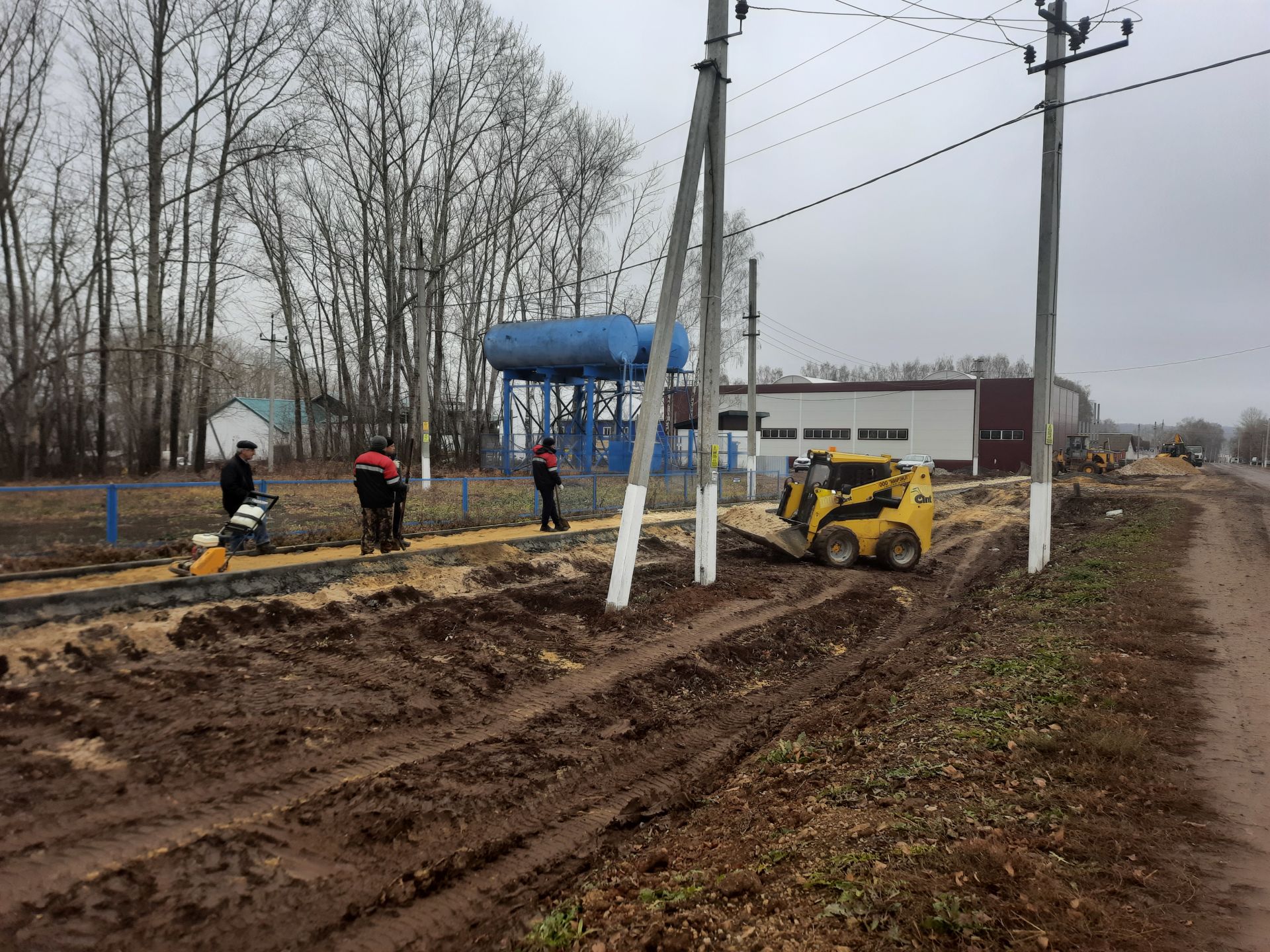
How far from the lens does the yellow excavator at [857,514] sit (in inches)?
551

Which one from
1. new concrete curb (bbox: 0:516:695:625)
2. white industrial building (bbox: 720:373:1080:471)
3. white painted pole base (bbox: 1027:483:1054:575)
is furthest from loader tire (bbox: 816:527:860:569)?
white industrial building (bbox: 720:373:1080:471)

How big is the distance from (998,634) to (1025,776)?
15.6ft

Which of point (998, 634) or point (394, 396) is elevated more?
point (394, 396)

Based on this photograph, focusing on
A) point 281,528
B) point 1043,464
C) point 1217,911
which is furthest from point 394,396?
point 1217,911

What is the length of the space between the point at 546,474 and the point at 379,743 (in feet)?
27.7

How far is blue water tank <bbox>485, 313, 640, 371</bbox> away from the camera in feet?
82.7

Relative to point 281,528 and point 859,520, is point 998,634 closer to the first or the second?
point 859,520

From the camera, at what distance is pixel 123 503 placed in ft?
32.3

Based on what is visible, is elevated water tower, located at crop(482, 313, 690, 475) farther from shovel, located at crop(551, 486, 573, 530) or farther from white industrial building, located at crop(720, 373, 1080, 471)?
white industrial building, located at crop(720, 373, 1080, 471)

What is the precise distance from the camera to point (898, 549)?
14.3 m

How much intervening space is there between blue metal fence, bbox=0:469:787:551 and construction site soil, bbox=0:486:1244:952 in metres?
2.53

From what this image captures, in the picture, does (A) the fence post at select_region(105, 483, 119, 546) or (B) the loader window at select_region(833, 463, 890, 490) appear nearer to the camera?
(A) the fence post at select_region(105, 483, 119, 546)

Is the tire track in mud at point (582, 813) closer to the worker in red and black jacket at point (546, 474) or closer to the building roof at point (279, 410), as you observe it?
the worker in red and black jacket at point (546, 474)

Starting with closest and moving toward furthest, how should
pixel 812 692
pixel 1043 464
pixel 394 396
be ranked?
1. pixel 812 692
2. pixel 1043 464
3. pixel 394 396
